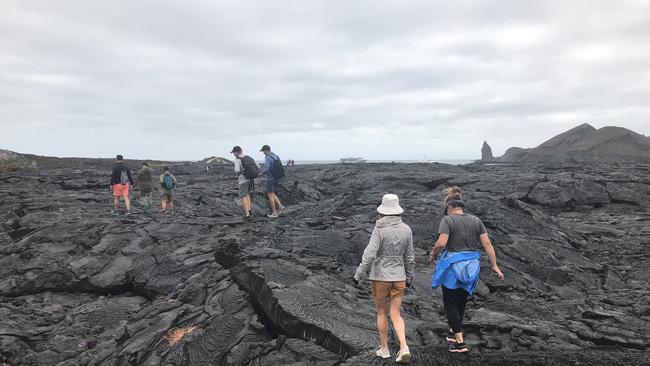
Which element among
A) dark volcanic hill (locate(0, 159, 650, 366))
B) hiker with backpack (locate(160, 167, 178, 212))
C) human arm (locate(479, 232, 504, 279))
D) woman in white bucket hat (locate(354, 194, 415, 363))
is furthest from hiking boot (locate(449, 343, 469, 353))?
hiker with backpack (locate(160, 167, 178, 212))

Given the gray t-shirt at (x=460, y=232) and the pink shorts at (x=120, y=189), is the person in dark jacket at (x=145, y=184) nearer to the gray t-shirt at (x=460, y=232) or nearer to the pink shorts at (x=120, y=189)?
the pink shorts at (x=120, y=189)

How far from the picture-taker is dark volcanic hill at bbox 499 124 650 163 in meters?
70.9

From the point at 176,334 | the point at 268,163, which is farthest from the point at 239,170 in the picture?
the point at 176,334

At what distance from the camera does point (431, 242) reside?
15398mm

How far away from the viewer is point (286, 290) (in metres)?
9.09

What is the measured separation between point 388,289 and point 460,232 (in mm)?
1558

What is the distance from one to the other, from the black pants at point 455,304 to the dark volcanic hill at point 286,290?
532 millimetres

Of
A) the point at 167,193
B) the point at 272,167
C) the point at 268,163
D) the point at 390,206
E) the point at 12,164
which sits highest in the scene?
the point at 12,164

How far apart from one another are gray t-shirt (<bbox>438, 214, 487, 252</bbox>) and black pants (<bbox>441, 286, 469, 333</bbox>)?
737mm

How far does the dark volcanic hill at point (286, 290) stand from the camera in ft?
25.1

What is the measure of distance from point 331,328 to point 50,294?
1025 cm

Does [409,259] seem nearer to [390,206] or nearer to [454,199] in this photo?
[390,206]

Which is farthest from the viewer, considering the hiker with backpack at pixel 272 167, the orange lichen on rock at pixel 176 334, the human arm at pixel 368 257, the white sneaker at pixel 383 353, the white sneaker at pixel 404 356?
the hiker with backpack at pixel 272 167

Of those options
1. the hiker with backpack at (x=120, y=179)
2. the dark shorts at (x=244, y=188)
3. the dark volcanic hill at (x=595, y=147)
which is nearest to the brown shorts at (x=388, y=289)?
the dark shorts at (x=244, y=188)
